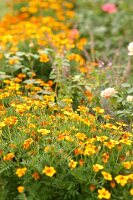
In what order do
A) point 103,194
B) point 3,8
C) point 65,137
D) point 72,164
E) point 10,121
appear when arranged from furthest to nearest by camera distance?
point 3,8 → point 10,121 → point 65,137 → point 72,164 → point 103,194

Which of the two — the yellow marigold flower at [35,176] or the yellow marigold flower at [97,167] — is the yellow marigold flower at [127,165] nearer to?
the yellow marigold flower at [97,167]

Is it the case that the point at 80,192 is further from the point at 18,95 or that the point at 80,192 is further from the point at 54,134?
the point at 18,95

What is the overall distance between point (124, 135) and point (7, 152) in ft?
2.36

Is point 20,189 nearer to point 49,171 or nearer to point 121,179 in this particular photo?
point 49,171

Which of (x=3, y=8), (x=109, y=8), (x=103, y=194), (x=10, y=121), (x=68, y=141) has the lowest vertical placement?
(x=103, y=194)

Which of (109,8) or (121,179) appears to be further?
(109,8)

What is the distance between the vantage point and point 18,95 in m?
3.41

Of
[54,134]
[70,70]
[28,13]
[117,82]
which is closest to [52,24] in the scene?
[28,13]

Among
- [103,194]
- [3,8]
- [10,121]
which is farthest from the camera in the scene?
[3,8]

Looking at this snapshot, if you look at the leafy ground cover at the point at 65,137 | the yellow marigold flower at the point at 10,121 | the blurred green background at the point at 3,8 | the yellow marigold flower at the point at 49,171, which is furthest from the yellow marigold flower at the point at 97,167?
the blurred green background at the point at 3,8

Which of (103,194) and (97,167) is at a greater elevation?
(97,167)

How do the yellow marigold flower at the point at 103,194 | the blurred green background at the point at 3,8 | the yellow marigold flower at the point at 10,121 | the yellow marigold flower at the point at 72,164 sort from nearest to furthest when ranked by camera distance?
1. the yellow marigold flower at the point at 103,194
2. the yellow marigold flower at the point at 72,164
3. the yellow marigold flower at the point at 10,121
4. the blurred green background at the point at 3,8

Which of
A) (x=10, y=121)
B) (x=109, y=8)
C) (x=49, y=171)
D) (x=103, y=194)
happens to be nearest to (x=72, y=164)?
(x=49, y=171)

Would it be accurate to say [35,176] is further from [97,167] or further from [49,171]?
[97,167]
